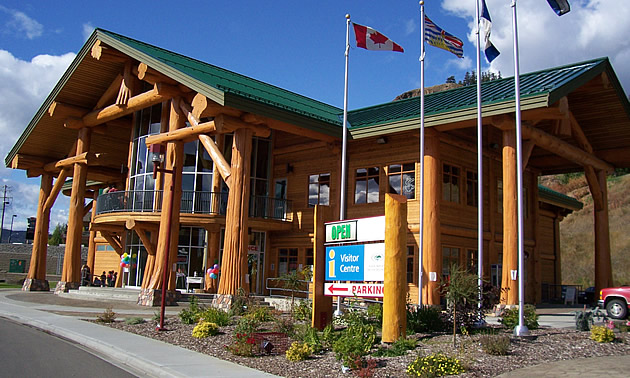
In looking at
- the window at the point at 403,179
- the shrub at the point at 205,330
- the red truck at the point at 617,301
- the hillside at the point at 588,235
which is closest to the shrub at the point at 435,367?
the shrub at the point at 205,330

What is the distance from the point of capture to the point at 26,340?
1334 cm

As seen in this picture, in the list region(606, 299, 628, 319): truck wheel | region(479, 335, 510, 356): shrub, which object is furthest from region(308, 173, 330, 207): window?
region(479, 335, 510, 356): shrub

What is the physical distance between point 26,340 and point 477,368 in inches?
410

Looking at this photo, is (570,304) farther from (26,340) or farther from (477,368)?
(26,340)

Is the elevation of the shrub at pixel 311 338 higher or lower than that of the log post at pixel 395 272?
lower

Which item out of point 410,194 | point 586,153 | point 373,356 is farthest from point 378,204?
point 373,356

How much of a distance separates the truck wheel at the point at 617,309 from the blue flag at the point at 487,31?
908 cm

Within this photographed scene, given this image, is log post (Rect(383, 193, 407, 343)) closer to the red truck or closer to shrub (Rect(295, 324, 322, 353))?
shrub (Rect(295, 324, 322, 353))

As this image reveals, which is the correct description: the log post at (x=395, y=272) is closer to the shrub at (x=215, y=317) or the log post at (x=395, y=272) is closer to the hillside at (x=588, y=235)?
the shrub at (x=215, y=317)

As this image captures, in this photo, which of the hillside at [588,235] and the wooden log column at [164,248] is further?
the hillside at [588,235]

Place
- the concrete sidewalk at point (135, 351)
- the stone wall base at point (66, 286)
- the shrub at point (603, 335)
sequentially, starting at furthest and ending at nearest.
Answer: the stone wall base at point (66, 286) < the shrub at point (603, 335) < the concrete sidewalk at point (135, 351)

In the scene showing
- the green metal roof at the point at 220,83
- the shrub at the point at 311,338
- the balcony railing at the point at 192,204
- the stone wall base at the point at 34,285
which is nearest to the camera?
the shrub at the point at 311,338

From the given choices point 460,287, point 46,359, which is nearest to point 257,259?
point 460,287

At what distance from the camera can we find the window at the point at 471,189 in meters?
25.2
